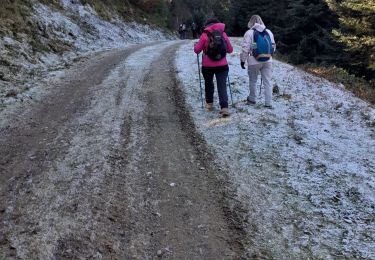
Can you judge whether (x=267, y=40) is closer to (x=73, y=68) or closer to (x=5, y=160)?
(x=5, y=160)

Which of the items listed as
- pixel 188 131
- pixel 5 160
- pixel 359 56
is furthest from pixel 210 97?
pixel 359 56

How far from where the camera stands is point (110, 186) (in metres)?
5.93

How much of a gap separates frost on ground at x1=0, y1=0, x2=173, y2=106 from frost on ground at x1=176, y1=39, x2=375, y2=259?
14.3ft

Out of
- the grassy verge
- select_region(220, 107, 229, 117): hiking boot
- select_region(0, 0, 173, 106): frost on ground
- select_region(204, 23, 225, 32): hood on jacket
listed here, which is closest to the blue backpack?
select_region(204, 23, 225, 32): hood on jacket

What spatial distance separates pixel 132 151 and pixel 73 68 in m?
8.01

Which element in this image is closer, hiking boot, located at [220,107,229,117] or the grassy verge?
hiking boot, located at [220,107,229,117]

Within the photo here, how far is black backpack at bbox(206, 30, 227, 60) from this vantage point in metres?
8.76

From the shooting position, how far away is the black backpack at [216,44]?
8758 millimetres

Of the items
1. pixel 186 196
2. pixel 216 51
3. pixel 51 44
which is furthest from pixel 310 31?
pixel 186 196

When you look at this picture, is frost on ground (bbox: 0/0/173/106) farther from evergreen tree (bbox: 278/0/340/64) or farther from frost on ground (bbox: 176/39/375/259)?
evergreen tree (bbox: 278/0/340/64)

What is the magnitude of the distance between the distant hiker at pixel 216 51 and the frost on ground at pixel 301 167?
556mm

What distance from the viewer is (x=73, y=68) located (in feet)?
46.6

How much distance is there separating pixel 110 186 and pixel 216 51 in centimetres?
417

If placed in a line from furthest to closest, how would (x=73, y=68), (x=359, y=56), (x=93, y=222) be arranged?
(x=359, y=56) → (x=73, y=68) → (x=93, y=222)
